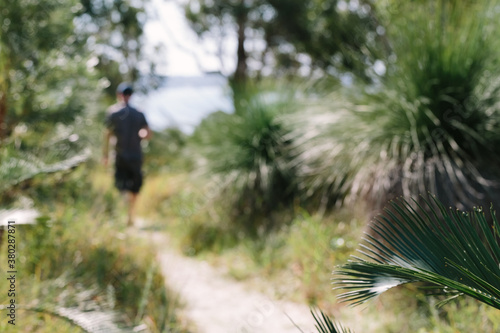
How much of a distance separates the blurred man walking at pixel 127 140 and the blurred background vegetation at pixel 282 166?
0.65 m

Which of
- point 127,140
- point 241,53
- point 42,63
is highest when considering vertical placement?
point 42,63

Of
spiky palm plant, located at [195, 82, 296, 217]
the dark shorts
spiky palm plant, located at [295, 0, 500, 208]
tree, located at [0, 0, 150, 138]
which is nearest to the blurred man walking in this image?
the dark shorts

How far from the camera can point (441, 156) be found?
359cm

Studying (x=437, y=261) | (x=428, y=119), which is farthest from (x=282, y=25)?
(x=437, y=261)

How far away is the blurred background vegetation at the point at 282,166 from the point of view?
3180mm

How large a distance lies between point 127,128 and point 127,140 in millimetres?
150

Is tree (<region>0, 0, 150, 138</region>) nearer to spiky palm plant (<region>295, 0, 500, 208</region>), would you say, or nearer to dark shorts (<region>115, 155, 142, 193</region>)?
dark shorts (<region>115, 155, 142, 193</region>)

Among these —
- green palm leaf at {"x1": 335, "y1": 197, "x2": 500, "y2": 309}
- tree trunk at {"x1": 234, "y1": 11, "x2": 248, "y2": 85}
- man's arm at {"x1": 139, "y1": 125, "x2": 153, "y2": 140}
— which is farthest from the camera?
tree trunk at {"x1": 234, "y1": 11, "x2": 248, "y2": 85}

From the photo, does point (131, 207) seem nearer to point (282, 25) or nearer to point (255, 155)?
point (255, 155)

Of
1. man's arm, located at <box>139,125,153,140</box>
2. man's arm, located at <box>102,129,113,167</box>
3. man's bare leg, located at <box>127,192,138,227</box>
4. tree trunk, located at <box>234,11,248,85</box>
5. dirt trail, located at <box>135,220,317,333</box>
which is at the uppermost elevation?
tree trunk, located at <box>234,11,248,85</box>

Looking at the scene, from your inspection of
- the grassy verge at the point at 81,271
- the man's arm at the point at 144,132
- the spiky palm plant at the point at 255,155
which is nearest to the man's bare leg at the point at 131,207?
the man's arm at the point at 144,132

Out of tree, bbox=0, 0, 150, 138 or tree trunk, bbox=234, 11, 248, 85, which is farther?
tree trunk, bbox=234, 11, 248, 85

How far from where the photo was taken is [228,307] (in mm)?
3779

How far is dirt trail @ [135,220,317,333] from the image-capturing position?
11.0 ft
